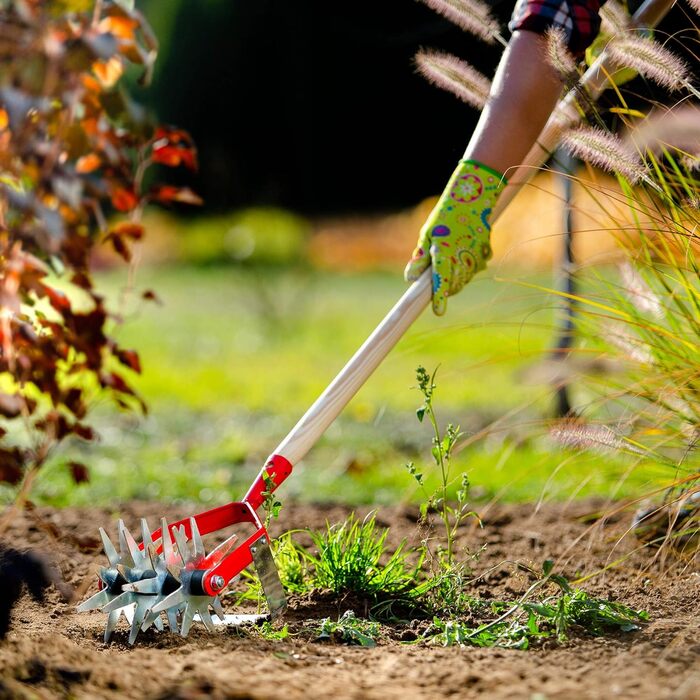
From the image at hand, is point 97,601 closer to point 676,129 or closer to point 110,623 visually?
point 110,623

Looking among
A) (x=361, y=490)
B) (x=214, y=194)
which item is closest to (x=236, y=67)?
(x=214, y=194)

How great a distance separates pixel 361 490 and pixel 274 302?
4.87 metres

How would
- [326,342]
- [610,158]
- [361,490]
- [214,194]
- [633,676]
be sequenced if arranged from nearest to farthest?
[633,676] → [610,158] → [361,490] → [326,342] → [214,194]

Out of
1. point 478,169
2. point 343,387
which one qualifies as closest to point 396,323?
point 343,387

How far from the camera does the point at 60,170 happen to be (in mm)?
1883

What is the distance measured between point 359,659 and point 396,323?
2.33 ft

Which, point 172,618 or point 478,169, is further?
point 478,169

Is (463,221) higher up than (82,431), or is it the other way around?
(463,221)

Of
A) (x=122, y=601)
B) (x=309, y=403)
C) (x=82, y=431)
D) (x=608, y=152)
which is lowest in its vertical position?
(x=309, y=403)

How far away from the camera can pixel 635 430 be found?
2.32 m

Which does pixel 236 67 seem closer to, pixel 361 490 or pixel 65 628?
pixel 361 490

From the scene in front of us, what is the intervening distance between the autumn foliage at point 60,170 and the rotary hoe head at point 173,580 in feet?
0.96

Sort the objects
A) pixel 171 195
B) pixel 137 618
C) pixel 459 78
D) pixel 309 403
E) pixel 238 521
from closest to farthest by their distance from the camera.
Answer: pixel 137 618 < pixel 238 521 < pixel 459 78 < pixel 171 195 < pixel 309 403

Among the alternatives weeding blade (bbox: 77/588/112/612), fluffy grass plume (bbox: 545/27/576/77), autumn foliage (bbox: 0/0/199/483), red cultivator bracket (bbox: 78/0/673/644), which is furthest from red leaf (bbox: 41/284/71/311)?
fluffy grass plume (bbox: 545/27/576/77)
